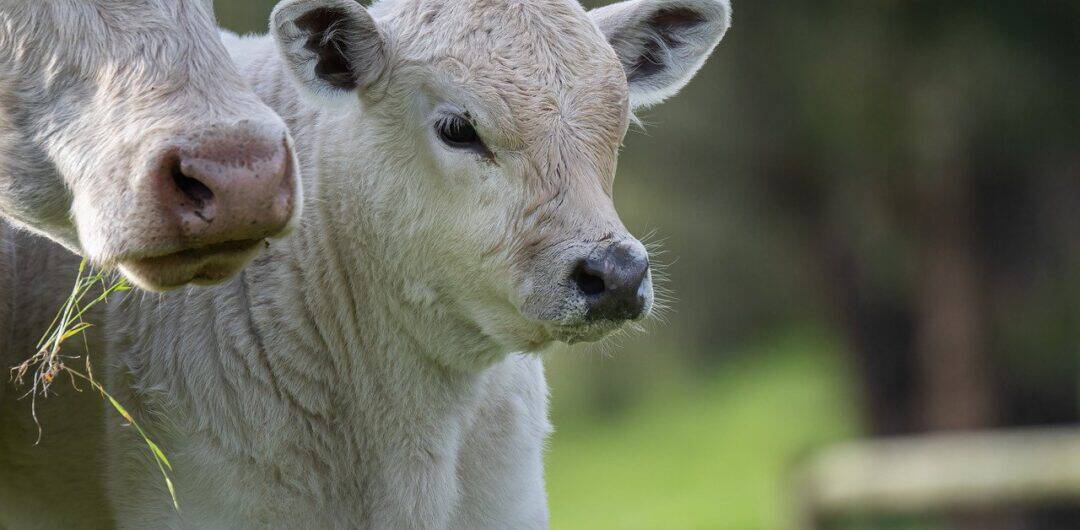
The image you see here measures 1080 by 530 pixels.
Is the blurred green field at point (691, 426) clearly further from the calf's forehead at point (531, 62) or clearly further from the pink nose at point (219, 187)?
the pink nose at point (219, 187)

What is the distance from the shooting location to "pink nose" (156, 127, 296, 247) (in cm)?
411

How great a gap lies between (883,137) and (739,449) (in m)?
5.66

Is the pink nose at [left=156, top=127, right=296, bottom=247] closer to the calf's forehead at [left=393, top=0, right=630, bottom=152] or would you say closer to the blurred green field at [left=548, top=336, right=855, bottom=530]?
the calf's forehead at [left=393, top=0, right=630, bottom=152]

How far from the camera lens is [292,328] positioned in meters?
5.34

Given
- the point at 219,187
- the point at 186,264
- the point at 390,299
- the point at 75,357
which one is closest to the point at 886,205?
the point at 390,299

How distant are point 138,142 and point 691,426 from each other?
17.4 m

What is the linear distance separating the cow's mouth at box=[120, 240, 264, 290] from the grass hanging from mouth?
2.11 feet

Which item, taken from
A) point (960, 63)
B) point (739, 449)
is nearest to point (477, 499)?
point (960, 63)

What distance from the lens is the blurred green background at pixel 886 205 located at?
1444 centimetres

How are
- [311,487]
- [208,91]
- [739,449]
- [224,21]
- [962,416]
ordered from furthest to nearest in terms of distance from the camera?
[739,449], [962,416], [224,21], [311,487], [208,91]

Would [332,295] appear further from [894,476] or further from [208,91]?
[894,476]

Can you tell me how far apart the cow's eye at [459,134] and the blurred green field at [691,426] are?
475 inches

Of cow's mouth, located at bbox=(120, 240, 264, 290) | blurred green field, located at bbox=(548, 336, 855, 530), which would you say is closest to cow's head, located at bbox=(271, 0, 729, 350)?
cow's mouth, located at bbox=(120, 240, 264, 290)

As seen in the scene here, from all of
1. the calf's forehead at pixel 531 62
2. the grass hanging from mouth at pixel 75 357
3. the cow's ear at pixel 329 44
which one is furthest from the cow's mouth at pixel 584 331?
the grass hanging from mouth at pixel 75 357
